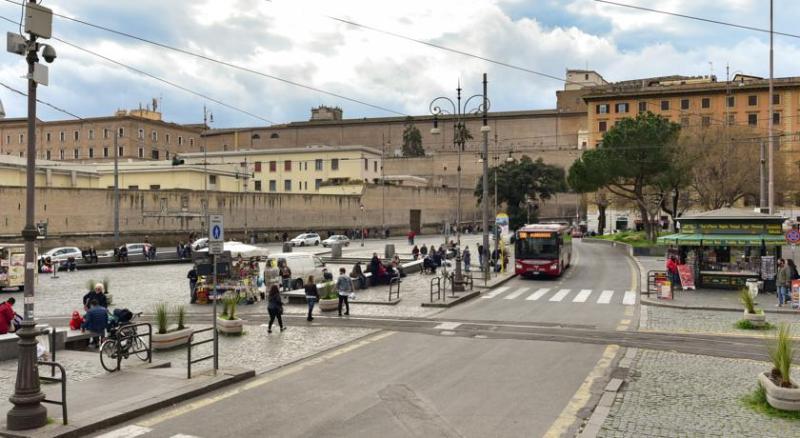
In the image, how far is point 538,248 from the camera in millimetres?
32281

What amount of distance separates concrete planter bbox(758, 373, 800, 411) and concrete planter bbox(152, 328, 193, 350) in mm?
11235

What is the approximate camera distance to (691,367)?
12.6 m

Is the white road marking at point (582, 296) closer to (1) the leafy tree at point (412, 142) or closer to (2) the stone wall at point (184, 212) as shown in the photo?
(2) the stone wall at point (184, 212)

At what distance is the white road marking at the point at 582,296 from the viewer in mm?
24312

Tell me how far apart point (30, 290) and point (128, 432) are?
7.58 feet

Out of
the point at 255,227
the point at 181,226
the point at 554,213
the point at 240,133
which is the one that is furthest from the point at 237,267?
the point at 240,133

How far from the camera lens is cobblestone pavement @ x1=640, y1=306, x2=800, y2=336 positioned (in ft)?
56.5

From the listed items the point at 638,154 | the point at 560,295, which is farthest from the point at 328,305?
the point at 638,154

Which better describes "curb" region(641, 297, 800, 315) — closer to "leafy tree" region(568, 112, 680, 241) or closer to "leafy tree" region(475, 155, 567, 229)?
"leafy tree" region(568, 112, 680, 241)

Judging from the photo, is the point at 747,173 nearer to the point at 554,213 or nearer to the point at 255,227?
the point at 255,227

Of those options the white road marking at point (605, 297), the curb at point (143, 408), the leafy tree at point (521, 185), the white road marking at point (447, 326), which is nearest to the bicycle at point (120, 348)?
the curb at point (143, 408)

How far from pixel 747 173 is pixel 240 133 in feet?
314

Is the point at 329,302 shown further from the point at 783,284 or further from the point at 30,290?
the point at 783,284

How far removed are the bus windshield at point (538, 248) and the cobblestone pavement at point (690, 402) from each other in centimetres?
1867
